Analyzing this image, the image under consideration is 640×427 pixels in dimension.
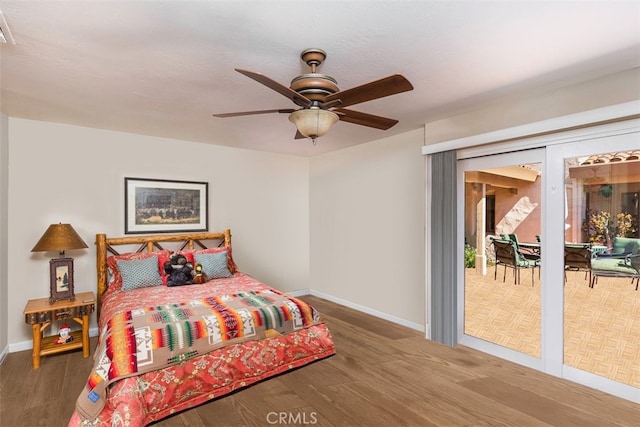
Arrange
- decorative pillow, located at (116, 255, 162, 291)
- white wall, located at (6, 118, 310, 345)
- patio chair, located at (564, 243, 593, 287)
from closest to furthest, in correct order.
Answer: patio chair, located at (564, 243, 593, 287), white wall, located at (6, 118, 310, 345), decorative pillow, located at (116, 255, 162, 291)

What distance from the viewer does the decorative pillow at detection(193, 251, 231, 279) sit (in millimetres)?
4242

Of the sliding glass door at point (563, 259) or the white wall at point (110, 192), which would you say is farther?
the white wall at point (110, 192)

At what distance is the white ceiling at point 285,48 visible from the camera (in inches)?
68.2

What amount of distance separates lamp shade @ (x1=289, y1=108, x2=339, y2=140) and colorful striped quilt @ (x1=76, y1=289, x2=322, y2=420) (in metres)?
1.81

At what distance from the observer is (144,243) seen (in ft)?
14.4

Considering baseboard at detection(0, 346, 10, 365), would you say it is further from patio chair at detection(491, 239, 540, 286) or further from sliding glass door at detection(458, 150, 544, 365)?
patio chair at detection(491, 239, 540, 286)

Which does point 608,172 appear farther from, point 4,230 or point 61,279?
point 4,230

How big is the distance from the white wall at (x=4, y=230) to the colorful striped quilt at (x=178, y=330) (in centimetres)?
163

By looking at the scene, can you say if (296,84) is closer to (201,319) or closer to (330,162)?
(201,319)

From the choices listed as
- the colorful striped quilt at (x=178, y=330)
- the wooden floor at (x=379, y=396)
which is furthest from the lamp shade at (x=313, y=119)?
the wooden floor at (x=379, y=396)

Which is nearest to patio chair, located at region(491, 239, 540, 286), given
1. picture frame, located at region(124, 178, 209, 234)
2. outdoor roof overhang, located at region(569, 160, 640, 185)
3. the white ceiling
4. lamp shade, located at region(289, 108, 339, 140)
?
outdoor roof overhang, located at region(569, 160, 640, 185)

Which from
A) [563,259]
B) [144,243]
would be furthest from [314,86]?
[144,243]

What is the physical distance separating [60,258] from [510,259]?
4.76 metres

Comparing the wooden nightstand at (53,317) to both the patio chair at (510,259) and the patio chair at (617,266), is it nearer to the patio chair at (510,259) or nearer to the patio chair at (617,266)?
the patio chair at (510,259)
